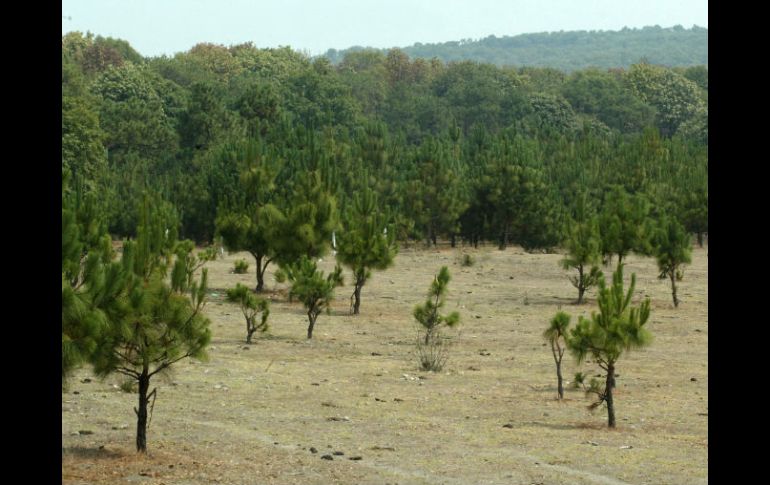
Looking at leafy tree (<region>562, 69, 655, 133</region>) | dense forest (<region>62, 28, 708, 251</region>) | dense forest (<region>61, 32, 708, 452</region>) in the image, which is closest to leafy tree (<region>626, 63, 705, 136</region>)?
dense forest (<region>61, 32, 708, 452</region>)

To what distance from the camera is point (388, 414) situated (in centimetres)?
1681

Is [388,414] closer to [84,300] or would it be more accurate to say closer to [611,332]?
[611,332]

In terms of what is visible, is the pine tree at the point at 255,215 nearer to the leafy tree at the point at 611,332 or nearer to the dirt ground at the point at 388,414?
the dirt ground at the point at 388,414

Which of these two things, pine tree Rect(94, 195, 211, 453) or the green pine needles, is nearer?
pine tree Rect(94, 195, 211, 453)

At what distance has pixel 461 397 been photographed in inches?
729

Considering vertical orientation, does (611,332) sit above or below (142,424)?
above

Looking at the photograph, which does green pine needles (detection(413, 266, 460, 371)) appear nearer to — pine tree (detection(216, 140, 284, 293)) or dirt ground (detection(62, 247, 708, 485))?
dirt ground (detection(62, 247, 708, 485))

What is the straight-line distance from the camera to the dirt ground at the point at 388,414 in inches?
510

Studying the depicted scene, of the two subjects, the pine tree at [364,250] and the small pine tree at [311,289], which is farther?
the pine tree at [364,250]

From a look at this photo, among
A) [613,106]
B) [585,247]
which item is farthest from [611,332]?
[613,106]

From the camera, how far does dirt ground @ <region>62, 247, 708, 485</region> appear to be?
1296 cm

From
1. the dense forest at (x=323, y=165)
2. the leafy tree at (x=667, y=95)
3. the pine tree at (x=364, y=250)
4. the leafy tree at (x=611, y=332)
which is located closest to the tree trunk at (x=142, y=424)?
the leafy tree at (x=611, y=332)

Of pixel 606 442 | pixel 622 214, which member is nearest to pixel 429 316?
pixel 606 442

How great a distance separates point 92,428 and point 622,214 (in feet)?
76.0
